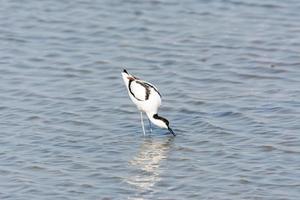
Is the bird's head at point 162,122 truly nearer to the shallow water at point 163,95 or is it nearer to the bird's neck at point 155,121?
the bird's neck at point 155,121

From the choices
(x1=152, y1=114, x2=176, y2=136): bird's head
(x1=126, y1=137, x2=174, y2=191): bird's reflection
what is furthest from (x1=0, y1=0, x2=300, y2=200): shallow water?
(x1=152, y1=114, x2=176, y2=136): bird's head

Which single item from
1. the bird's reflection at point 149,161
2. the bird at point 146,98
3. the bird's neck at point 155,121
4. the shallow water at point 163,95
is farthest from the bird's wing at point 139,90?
the bird's reflection at point 149,161

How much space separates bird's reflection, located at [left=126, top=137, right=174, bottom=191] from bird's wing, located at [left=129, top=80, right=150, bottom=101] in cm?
54

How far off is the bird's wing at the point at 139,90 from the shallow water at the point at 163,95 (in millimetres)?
388

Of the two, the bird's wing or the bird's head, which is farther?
the bird's wing

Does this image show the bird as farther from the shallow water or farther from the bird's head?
the shallow water

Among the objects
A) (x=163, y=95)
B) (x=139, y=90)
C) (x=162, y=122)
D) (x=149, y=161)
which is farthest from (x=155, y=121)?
(x=149, y=161)

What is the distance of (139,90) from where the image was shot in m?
11.3

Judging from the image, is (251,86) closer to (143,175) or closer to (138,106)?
(138,106)

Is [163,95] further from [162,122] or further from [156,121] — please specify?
[162,122]

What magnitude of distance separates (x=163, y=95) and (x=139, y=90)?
2.95 ft

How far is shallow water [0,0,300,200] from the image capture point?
9.45 metres

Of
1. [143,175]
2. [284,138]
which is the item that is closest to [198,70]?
[284,138]

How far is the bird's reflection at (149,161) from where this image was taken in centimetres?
946
